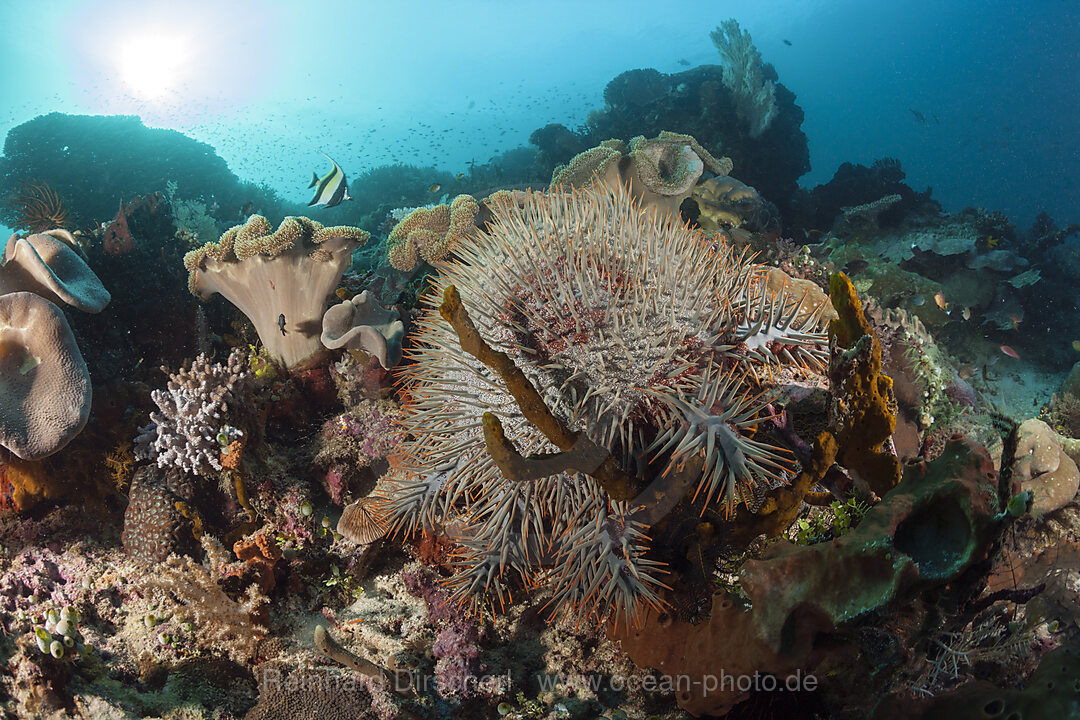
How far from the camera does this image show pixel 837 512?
285 centimetres

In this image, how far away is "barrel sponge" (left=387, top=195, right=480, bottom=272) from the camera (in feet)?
14.1

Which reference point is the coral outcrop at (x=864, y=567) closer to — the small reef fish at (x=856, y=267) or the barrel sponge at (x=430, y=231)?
the barrel sponge at (x=430, y=231)

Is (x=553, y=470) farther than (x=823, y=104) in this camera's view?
No

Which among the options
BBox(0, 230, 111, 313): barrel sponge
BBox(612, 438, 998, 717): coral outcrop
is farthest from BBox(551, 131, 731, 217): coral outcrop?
BBox(0, 230, 111, 313): barrel sponge

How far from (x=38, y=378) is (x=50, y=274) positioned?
0.80m

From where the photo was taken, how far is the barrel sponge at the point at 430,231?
14.1ft

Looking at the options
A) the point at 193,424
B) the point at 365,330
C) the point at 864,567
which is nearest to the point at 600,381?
the point at 864,567

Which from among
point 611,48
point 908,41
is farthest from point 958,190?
point 611,48

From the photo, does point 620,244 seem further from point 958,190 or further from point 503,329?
point 958,190

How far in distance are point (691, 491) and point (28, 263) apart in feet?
15.0

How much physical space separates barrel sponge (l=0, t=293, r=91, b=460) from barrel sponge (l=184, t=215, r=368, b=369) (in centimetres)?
113

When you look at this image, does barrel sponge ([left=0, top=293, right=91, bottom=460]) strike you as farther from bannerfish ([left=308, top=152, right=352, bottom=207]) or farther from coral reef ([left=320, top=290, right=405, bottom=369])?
bannerfish ([left=308, top=152, right=352, bottom=207])

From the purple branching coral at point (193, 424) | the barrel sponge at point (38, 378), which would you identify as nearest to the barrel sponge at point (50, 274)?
the barrel sponge at point (38, 378)

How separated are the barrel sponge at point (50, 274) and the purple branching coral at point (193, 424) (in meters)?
0.82
